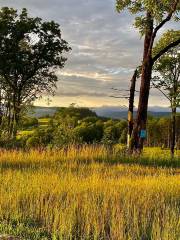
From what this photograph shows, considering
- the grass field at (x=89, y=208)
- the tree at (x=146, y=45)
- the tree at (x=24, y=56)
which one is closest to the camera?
the grass field at (x=89, y=208)

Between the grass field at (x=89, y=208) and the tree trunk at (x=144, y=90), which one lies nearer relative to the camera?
the grass field at (x=89, y=208)

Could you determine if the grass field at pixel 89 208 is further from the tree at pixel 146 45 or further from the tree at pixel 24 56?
the tree at pixel 24 56

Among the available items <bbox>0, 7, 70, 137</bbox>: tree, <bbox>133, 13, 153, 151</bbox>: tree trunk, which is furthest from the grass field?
<bbox>0, 7, 70, 137</bbox>: tree

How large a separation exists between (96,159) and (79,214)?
35.7 feet

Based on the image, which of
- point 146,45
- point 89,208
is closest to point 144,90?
point 146,45

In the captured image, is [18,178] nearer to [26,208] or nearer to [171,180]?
[26,208]

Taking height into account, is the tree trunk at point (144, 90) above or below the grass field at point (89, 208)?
above

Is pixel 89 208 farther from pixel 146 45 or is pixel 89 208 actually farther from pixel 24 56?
pixel 24 56

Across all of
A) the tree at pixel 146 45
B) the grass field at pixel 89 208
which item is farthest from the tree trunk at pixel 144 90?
the grass field at pixel 89 208

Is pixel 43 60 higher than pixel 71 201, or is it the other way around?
pixel 43 60

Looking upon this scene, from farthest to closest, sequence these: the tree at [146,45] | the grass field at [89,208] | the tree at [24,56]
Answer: the tree at [24,56]
the tree at [146,45]
the grass field at [89,208]

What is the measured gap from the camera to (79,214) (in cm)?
866

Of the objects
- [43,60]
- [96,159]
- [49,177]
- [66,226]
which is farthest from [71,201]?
[43,60]

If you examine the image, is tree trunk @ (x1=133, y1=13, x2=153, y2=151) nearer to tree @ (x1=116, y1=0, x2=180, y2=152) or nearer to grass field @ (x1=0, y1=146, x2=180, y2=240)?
tree @ (x1=116, y1=0, x2=180, y2=152)
